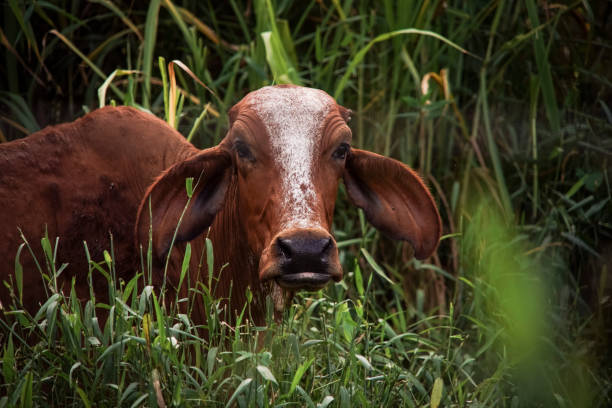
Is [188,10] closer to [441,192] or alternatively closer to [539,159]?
[441,192]

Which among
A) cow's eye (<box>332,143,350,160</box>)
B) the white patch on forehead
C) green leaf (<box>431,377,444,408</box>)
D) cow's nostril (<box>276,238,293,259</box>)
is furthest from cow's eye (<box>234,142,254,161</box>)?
green leaf (<box>431,377,444,408</box>)

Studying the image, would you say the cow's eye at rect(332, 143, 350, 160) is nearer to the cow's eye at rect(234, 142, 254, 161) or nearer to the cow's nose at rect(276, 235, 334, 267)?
the cow's eye at rect(234, 142, 254, 161)

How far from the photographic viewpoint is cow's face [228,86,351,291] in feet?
8.51

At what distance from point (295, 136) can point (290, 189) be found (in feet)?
0.65

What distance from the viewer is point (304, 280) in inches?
102

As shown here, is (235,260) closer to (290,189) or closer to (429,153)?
(290,189)

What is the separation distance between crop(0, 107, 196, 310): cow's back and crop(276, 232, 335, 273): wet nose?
0.76 metres

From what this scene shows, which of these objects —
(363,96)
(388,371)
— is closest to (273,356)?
(388,371)

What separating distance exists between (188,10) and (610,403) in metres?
3.16

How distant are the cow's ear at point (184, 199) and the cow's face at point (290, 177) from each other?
0.10m

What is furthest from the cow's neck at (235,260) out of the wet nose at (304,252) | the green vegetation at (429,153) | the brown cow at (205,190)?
the wet nose at (304,252)

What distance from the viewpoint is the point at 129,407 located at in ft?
8.09

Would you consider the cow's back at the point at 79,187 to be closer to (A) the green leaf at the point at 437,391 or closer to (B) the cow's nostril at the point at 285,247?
(B) the cow's nostril at the point at 285,247

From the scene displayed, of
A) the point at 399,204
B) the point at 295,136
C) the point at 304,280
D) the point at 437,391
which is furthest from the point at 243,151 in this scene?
the point at 437,391
